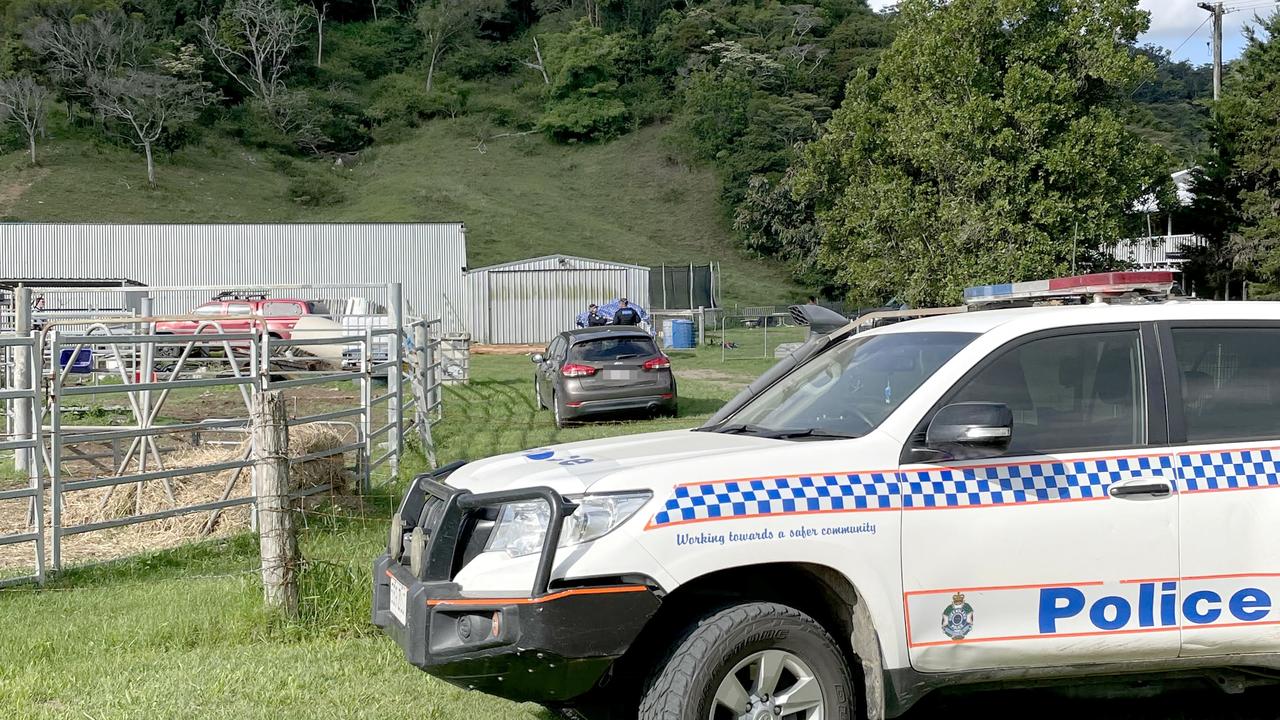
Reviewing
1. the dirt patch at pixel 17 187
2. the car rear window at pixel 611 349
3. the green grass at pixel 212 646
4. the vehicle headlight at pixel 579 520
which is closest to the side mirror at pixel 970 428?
the vehicle headlight at pixel 579 520

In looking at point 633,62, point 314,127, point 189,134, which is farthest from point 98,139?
point 633,62

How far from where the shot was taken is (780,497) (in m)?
4.19

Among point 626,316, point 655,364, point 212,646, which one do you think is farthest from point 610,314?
point 212,646

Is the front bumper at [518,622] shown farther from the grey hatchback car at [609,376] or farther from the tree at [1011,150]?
the tree at [1011,150]

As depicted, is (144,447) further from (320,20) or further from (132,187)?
(320,20)

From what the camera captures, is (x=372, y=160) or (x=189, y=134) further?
(x=372, y=160)

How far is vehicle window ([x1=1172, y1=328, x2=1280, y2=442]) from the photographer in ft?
15.4

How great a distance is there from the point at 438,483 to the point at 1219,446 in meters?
3.05

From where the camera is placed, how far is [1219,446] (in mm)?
4621

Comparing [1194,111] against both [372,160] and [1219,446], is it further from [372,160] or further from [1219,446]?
[1219,446]

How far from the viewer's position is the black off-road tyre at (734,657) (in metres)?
4.04

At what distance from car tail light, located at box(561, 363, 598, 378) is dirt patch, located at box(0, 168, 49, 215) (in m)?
59.7

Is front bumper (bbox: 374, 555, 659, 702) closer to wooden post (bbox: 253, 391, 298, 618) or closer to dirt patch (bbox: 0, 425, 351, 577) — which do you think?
wooden post (bbox: 253, 391, 298, 618)

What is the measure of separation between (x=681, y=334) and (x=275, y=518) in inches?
1260
